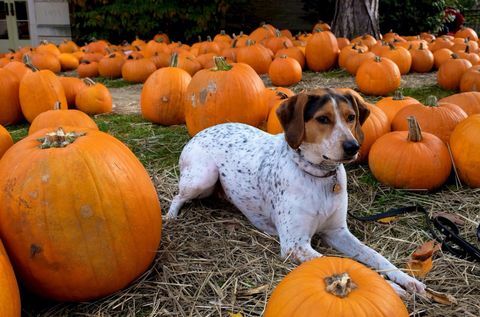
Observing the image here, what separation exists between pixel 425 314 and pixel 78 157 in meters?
1.94

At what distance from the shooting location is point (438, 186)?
12.7ft

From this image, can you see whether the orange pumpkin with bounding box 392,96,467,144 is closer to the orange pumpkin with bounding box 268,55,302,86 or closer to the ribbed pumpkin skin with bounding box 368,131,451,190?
the ribbed pumpkin skin with bounding box 368,131,451,190

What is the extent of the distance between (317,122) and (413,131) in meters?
1.42

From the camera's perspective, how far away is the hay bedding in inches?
97.1

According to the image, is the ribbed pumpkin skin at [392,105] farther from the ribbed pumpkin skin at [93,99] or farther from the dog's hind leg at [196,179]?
the ribbed pumpkin skin at [93,99]

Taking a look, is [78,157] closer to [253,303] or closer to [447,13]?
[253,303]

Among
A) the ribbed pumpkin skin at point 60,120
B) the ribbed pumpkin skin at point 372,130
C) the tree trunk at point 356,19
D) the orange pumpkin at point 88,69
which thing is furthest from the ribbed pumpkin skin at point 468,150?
the orange pumpkin at point 88,69

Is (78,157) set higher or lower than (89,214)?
higher

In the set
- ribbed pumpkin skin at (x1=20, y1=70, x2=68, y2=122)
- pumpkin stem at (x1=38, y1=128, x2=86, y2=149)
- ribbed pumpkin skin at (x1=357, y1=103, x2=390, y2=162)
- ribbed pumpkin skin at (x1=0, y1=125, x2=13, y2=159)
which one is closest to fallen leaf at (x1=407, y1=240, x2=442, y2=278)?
ribbed pumpkin skin at (x1=357, y1=103, x2=390, y2=162)

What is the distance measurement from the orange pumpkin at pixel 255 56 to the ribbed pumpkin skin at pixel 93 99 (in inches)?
107

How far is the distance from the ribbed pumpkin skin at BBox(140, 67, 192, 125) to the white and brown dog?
101 inches

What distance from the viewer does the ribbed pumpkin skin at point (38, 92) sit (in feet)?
→ 18.3

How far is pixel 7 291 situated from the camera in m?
2.05

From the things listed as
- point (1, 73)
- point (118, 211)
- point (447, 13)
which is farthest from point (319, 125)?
point (447, 13)
